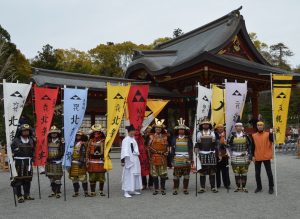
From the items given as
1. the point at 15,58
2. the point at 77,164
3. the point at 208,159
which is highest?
the point at 15,58

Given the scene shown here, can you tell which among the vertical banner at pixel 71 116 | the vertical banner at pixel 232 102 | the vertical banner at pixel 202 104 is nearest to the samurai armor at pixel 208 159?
the vertical banner at pixel 202 104

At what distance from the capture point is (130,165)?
8.03 m

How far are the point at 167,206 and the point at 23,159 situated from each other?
129 inches

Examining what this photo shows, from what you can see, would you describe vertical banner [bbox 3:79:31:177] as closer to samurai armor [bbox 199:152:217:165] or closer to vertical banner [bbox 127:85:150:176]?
vertical banner [bbox 127:85:150:176]

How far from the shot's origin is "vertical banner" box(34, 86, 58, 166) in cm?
774

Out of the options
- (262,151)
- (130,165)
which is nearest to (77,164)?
(130,165)

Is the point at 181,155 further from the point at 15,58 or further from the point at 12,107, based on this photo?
the point at 15,58

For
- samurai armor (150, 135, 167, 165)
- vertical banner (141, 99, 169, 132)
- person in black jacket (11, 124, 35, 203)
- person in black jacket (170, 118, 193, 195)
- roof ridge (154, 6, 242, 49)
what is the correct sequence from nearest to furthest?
person in black jacket (11, 124, 35, 203) → person in black jacket (170, 118, 193, 195) → samurai armor (150, 135, 167, 165) → vertical banner (141, 99, 169, 132) → roof ridge (154, 6, 242, 49)

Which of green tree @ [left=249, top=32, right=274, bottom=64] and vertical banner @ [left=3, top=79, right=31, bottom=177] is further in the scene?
green tree @ [left=249, top=32, right=274, bottom=64]

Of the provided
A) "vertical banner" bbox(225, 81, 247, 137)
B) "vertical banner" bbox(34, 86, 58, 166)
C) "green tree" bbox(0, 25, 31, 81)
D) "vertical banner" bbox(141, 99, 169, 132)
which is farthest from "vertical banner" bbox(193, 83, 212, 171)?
"green tree" bbox(0, 25, 31, 81)

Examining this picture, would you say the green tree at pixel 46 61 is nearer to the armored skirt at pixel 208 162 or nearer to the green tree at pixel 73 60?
the green tree at pixel 73 60

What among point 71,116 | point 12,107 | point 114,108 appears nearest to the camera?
point 12,107

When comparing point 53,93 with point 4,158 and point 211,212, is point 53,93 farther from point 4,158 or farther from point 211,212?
point 4,158

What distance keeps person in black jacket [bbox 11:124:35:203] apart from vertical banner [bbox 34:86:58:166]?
17cm
